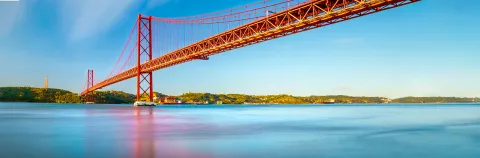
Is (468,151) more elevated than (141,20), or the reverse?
(141,20)

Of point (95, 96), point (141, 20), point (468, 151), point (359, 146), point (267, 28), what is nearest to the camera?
point (468, 151)

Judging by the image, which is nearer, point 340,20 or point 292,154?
point 292,154

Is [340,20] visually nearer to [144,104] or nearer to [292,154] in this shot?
[292,154]

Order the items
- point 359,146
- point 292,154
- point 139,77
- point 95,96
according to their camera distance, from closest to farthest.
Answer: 1. point 292,154
2. point 359,146
3. point 139,77
4. point 95,96

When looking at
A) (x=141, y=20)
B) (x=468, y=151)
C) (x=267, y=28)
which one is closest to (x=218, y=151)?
(x=468, y=151)

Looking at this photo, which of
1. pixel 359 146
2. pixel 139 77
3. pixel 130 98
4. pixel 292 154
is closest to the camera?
pixel 292 154

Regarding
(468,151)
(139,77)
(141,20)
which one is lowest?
(468,151)

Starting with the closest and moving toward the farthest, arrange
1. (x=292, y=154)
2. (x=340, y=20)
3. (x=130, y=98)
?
1. (x=292, y=154)
2. (x=340, y=20)
3. (x=130, y=98)

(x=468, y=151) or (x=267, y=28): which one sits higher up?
(x=267, y=28)

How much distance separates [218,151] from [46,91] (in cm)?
12940

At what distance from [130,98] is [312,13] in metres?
102

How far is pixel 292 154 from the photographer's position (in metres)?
8.06

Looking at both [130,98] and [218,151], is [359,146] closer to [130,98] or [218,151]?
[218,151]

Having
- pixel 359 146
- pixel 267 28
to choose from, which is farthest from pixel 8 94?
pixel 359 146
